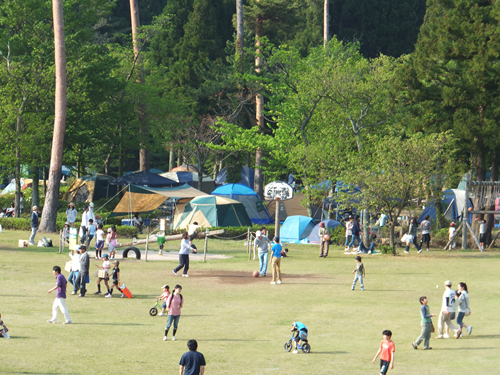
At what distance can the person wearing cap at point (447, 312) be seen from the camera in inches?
581

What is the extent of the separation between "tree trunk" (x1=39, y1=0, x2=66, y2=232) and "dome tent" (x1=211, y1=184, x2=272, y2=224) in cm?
1183

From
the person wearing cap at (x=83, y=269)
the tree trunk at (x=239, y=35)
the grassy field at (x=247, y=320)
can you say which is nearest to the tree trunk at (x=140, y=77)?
the tree trunk at (x=239, y=35)

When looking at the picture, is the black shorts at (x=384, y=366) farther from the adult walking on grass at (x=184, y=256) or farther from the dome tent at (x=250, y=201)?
the dome tent at (x=250, y=201)

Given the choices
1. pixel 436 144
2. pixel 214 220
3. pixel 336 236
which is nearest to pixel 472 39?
pixel 436 144

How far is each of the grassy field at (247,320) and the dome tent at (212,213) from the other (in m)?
10.6

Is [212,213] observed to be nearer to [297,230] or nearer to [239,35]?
[297,230]

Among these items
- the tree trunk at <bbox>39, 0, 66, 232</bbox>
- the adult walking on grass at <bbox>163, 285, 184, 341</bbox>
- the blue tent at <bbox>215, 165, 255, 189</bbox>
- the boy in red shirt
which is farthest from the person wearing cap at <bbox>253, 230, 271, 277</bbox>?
the blue tent at <bbox>215, 165, 255, 189</bbox>

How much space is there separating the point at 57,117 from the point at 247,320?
22.4 m

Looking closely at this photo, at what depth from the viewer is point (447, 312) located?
14.8 meters

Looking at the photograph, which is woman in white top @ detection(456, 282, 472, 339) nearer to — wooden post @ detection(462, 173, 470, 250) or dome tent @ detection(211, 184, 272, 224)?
wooden post @ detection(462, 173, 470, 250)

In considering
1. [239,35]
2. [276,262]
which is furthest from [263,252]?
[239,35]

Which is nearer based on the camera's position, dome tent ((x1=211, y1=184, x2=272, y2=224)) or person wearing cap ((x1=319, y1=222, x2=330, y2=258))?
person wearing cap ((x1=319, y1=222, x2=330, y2=258))

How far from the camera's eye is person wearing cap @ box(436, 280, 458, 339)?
14759 millimetres

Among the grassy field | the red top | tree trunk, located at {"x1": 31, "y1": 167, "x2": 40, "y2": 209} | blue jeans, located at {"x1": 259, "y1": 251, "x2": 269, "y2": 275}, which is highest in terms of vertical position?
tree trunk, located at {"x1": 31, "y1": 167, "x2": 40, "y2": 209}
